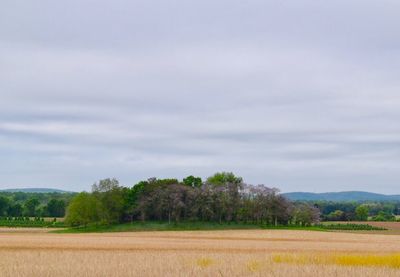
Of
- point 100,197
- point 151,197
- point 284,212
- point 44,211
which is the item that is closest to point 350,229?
point 284,212

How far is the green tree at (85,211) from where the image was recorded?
115 metres

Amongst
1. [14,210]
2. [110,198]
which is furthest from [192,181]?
[14,210]

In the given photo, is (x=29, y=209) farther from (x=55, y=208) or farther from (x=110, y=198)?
(x=110, y=198)

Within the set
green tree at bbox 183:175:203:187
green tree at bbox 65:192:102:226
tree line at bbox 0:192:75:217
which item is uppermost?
green tree at bbox 183:175:203:187

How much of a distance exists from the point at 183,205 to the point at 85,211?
18.6m

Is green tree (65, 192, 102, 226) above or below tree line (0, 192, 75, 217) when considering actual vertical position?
below

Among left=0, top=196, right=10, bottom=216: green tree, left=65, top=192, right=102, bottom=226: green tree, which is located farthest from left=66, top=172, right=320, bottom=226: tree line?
left=0, top=196, right=10, bottom=216: green tree

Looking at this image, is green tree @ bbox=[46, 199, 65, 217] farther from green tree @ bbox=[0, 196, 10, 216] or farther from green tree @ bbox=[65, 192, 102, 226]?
green tree @ bbox=[65, 192, 102, 226]

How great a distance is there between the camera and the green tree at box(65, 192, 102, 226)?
115000 millimetres

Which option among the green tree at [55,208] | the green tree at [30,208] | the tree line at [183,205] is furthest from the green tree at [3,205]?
→ the tree line at [183,205]

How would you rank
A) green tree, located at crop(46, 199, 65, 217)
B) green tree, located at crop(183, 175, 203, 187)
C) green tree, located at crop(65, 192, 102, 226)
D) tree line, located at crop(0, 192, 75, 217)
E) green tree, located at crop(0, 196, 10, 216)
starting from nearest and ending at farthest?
green tree, located at crop(65, 192, 102, 226), green tree, located at crop(183, 175, 203, 187), green tree, located at crop(0, 196, 10, 216), tree line, located at crop(0, 192, 75, 217), green tree, located at crop(46, 199, 65, 217)

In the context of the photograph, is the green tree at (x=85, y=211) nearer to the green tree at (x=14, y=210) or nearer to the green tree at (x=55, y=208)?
the green tree at (x=14, y=210)

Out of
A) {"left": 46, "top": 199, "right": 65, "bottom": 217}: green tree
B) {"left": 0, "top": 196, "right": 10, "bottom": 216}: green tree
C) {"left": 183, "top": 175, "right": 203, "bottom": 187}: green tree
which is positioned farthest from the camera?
{"left": 46, "top": 199, "right": 65, "bottom": 217}: green tree

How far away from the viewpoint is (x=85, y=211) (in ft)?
380
